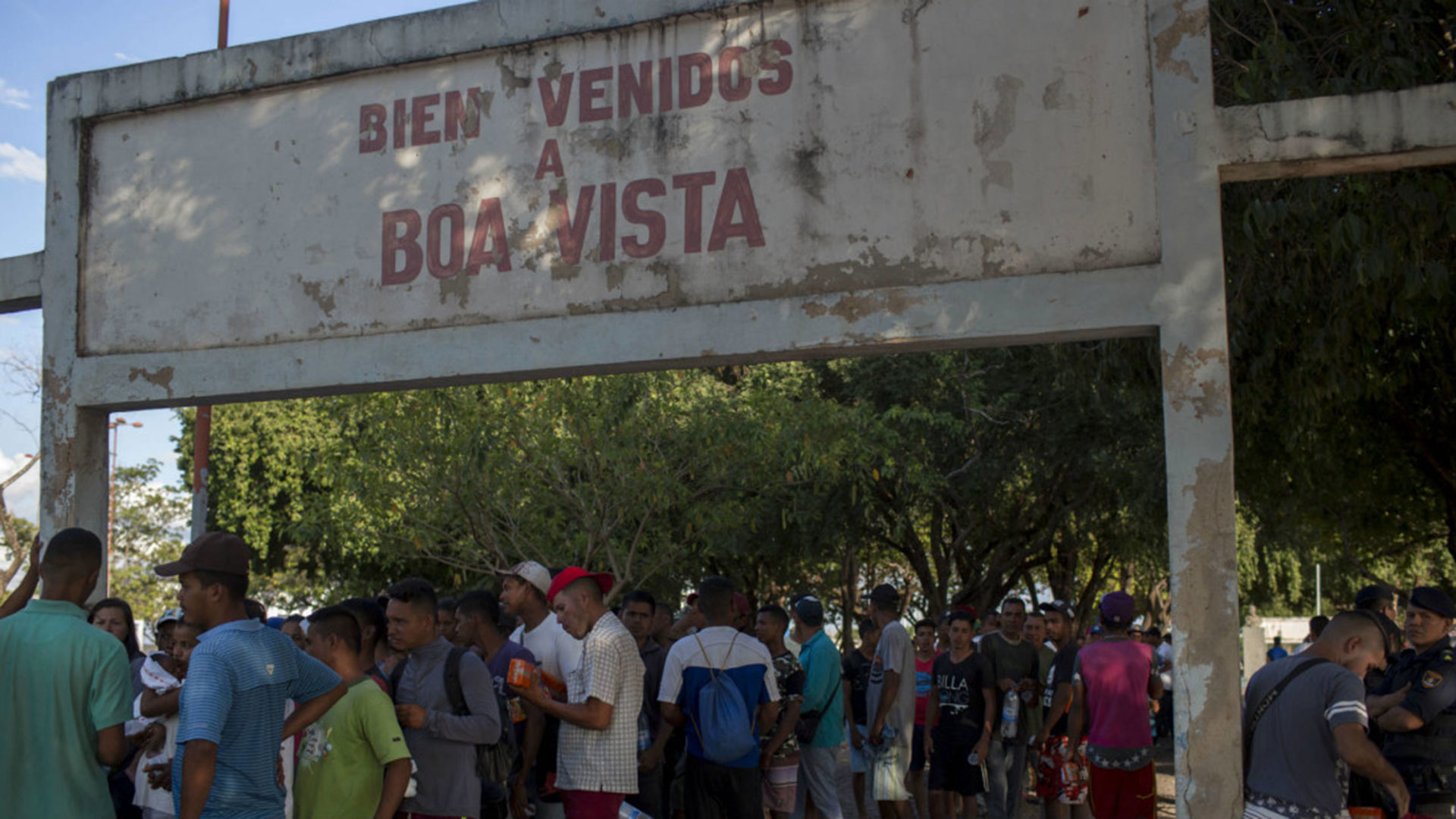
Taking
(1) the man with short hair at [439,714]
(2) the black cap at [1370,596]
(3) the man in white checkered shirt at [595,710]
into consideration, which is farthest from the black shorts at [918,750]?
(1) the man with short hair at [439,714]

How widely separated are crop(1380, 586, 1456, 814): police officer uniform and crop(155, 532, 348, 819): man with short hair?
5.05 m

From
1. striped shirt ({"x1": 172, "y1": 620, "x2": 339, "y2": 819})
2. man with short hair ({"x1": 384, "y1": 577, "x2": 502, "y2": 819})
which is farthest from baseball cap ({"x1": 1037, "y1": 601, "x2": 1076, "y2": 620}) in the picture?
striped shirt ({"x1": 172, "y1": 620, "x2": 339, "y2": 819})

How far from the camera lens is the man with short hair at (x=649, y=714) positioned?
6.91 meters

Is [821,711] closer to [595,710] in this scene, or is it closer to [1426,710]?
[595,710]

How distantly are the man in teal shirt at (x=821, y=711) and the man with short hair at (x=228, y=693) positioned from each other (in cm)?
463

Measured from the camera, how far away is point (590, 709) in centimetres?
583

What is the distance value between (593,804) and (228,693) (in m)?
2.11

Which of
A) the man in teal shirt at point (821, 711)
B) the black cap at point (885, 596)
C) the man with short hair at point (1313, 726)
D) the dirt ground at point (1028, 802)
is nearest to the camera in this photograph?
Result: the man with short hair at point (1313, 726)

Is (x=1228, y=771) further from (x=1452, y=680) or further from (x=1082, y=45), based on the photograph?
(x=1082, y=45)

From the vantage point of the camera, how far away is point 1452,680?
6102mm

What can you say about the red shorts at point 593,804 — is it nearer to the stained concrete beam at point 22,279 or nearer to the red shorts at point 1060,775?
the red shorts at point 1060,775

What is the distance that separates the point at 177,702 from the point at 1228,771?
4.66 m

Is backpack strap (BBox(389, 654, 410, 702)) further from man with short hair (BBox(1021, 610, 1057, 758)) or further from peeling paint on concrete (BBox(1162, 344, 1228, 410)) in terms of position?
man with short hair (BBox(1021, 610, 1057, 758))

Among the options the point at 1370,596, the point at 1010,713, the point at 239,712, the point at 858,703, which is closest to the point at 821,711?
the point at 1010,713
